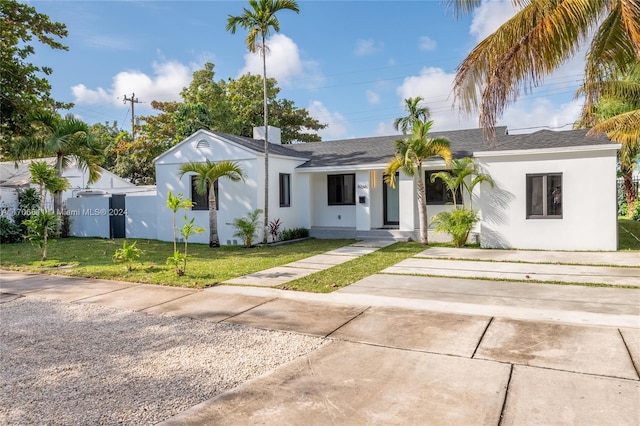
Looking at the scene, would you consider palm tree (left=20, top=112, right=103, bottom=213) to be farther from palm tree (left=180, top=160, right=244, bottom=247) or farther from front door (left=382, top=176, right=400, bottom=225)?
front door (left=382, top=176, right=400, bottom=225)

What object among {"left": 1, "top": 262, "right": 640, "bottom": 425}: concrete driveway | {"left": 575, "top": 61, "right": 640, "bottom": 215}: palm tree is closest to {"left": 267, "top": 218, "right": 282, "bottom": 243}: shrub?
{"left": 1, "top": 262, "right": 640, "bottom": 425}: concrete driveway

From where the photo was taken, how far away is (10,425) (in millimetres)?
3312

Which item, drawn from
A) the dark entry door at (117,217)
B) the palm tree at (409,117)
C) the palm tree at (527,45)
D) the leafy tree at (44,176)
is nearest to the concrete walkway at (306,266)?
the palm tree at (527,45)

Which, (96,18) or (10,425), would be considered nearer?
(10,425)

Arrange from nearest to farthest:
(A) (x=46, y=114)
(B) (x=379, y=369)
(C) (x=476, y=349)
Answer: (B) (x=379, y=369)
(C) (x=476, y=349)
(A) (x=46, y=114)

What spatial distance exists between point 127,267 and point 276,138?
36.8 feet

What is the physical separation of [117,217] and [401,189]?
1228cm

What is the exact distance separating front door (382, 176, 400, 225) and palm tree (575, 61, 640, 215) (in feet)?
22.1

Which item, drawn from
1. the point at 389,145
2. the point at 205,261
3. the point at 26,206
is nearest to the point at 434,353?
the point at 205,261

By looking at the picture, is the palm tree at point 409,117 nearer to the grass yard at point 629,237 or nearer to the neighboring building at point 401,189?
the neighboring building at point 401,189

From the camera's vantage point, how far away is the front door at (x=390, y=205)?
16.7 m

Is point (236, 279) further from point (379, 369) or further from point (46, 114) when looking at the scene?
point (46, 114)

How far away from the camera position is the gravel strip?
3.59 meters

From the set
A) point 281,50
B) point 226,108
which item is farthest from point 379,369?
point 226,108
